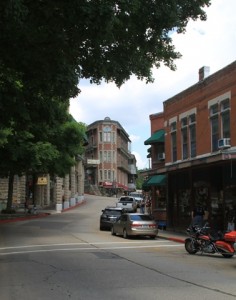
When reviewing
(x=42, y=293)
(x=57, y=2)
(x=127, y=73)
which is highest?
(x=57, y=2)

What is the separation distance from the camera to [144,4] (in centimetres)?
1050

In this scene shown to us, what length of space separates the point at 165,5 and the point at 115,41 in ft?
5.62

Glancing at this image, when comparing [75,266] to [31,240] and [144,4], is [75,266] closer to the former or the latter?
[144,4]

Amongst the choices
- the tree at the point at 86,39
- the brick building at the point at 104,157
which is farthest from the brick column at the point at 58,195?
the tree at the point at 86,39

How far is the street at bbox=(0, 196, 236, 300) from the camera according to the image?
10.0 m

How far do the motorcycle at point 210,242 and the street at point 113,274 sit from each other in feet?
1.06

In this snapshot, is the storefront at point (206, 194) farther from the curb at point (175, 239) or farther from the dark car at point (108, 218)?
the dark car at point (108, 218)

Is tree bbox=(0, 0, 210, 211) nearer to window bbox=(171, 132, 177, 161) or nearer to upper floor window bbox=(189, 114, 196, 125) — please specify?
upper floor window bbox=(189, 114, 196, 125)

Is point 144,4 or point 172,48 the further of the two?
point 172,48

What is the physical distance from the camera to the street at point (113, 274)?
10.0 m

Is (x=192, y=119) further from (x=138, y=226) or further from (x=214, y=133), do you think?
(x=138, y=226)

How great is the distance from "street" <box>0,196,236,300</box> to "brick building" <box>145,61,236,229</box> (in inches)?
176

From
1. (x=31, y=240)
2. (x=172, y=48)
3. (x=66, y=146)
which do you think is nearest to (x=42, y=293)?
(x=172, y=48)

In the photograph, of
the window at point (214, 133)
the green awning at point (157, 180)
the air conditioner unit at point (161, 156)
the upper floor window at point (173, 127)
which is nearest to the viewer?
the window at point (214, 133)
